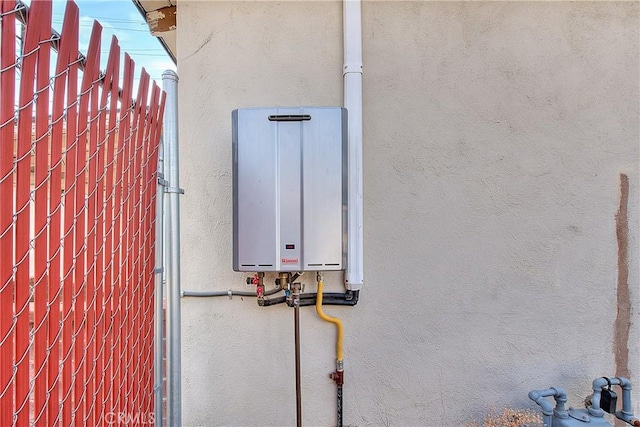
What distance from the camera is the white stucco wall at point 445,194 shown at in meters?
1.97

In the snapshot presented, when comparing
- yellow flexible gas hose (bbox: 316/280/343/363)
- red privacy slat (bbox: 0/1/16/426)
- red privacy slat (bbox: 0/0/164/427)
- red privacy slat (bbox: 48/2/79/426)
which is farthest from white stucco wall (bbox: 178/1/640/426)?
red privacy slat (bbox: 0/1/16/426)

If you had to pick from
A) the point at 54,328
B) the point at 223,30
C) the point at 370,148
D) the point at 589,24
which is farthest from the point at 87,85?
the point at 589,24

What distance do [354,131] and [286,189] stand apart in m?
0.59

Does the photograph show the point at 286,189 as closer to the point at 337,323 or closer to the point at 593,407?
the point at 337,323

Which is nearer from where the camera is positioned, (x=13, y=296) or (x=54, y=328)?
(x=13, y=296)

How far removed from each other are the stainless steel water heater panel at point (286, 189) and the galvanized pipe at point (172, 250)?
305 millimetres

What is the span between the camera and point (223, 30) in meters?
1.98

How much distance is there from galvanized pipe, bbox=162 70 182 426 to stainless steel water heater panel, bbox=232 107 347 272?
30cm

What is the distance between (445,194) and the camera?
1.99 meters

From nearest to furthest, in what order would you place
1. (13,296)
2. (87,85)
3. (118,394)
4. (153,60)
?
(13,296), (87,85), (118,394), (153,60)

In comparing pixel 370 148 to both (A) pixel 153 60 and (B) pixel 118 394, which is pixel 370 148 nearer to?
(B) pixel 118 394

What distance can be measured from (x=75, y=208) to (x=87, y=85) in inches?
17.3

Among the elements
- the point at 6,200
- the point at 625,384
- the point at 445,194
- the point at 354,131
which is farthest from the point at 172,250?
the point at 625,384

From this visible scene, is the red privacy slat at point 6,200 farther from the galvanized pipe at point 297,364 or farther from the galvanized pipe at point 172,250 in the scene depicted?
the galvanized pipe at point 297,364
